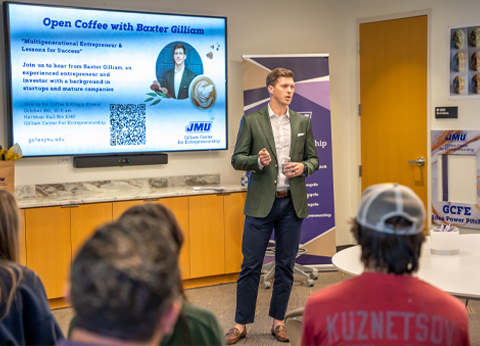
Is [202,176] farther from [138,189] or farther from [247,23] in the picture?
[247,23]

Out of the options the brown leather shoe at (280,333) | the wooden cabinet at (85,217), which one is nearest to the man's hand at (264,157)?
the brown leather shoe at (280,333)

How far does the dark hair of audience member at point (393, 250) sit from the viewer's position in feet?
3.89

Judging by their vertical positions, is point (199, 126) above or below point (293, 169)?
above

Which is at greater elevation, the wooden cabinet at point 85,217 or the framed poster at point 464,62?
the framed poster at point 464,62

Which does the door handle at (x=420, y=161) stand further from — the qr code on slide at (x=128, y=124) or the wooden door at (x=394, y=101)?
the qr code on slide at (x=128, y=124)

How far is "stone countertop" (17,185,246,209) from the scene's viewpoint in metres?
3.83

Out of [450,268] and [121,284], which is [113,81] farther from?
[121,284]

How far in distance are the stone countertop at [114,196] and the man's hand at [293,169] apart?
1.35 meters

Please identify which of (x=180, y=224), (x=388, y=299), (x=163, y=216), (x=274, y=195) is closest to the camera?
(x=388, y=299)

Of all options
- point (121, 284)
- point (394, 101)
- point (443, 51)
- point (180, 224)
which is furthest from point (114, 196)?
A: point (121, 284)

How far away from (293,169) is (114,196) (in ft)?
5.52

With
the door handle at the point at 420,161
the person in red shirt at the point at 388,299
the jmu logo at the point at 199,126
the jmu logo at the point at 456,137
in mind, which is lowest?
the person in red shirt at the point at 388,299

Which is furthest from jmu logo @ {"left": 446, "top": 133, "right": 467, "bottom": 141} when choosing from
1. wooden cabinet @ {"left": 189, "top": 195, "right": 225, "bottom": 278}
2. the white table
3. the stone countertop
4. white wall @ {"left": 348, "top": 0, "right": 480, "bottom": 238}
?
the white table

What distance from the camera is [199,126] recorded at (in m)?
4.66
